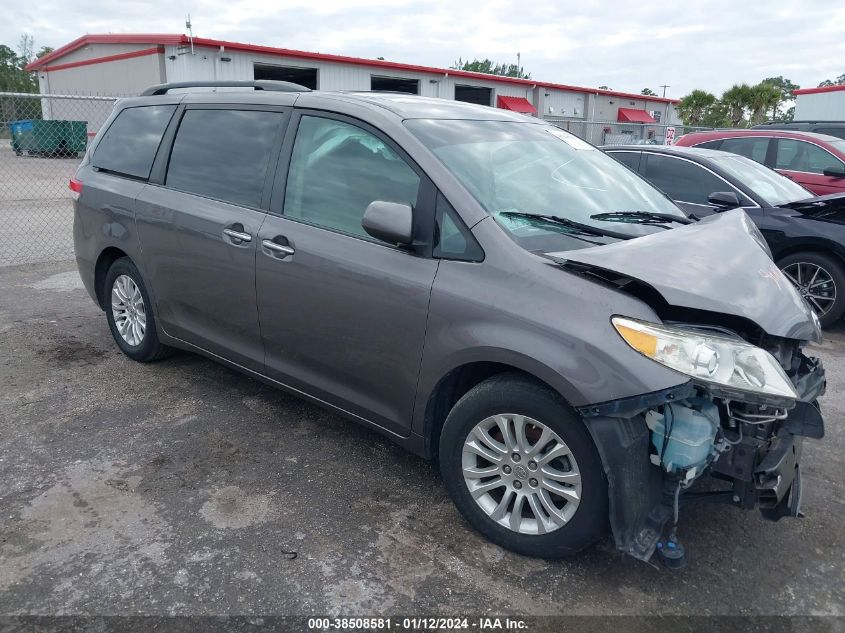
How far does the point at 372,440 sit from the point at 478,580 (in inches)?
51.3

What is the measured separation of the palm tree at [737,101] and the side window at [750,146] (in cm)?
2383

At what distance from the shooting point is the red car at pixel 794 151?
8664mm

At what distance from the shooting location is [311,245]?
342cm

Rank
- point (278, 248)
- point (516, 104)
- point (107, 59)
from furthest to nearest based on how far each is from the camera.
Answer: point (516, 104) < point (107, 59) < point (278, 248)

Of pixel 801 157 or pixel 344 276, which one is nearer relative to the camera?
pixel 344 276

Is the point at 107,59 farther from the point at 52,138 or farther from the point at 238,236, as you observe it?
the point at 238,236

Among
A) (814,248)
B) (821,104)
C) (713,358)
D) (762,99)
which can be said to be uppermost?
(762,99)

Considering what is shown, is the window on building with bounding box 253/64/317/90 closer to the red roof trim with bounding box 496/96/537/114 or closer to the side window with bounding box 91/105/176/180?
the red roof trim with bounding box 496/96/537/114

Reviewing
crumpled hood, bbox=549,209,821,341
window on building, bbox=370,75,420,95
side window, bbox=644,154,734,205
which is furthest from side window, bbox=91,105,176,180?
window on building, bbox=370,75,420,95

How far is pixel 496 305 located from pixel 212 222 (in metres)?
1.93

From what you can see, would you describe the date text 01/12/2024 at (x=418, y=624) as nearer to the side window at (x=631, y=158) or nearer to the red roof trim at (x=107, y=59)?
the side window at (x=631, y=158)

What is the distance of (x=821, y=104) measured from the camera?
21.6 metres

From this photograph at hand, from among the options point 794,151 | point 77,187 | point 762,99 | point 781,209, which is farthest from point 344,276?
point 762,99

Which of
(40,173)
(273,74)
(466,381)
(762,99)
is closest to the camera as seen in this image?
(466,381)
